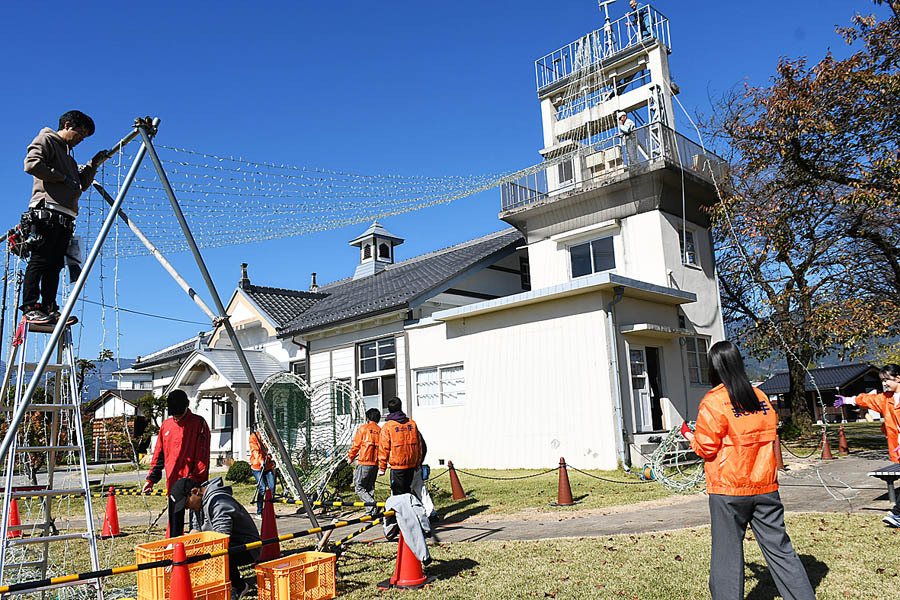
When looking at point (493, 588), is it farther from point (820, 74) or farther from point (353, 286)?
point (353, 286)

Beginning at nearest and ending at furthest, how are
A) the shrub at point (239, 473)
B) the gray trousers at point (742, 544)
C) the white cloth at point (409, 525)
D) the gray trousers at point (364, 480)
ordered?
the gray trousers at point (742, 544)
the white cloth at point (409, 525)
the gray trousers at point (364, 480)
the shrub at point (239, 473)

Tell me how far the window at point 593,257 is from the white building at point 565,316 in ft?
0.13

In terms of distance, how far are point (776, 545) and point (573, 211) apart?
15550 mm

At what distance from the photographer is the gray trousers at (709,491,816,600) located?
440 centimetres

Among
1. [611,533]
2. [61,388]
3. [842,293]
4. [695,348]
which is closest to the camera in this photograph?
[61,388]

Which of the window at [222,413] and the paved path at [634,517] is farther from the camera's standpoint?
→ the window at [222,413]

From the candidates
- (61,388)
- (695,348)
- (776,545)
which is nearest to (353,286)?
(695,348)

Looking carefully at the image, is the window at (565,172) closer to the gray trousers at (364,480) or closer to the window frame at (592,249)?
the window frame at (592,249)

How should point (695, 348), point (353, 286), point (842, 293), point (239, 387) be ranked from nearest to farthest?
point (842, 293), point (695, 348), point (239, 387), point (353, 286)

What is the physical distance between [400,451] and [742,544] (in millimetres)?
4773

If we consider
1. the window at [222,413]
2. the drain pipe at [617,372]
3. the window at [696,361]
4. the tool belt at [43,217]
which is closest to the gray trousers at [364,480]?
the tool belt at [43,217]

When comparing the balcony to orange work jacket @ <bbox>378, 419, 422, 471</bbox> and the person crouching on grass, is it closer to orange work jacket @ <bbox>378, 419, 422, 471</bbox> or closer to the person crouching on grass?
orange work jacket @ <bbox>378, 419, 422, 471</bbox>

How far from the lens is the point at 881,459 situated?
1448cm

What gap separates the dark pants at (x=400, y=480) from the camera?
27.7 feet
